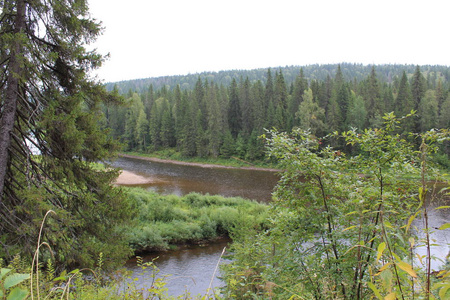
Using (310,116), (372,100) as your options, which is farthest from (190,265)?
(372,100)

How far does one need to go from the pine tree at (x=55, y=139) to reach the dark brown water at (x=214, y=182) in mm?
17376

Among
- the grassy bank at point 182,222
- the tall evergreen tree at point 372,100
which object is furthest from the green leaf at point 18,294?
the tall evergreen tree at point 372,100

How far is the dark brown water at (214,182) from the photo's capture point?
27.2 m

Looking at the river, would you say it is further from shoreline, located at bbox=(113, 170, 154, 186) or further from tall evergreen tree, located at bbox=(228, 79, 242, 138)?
tall evergreen tree, located at bbox=(228, 79, 242, 138)

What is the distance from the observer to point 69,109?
269 inches

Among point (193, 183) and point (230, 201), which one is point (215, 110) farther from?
point (230, 201)

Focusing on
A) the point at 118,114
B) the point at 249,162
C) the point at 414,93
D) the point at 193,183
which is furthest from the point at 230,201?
the point at 118,114

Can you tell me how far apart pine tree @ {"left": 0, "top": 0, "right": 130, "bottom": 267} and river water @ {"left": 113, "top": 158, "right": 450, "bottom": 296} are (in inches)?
74.7

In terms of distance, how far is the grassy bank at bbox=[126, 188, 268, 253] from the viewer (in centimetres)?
1457

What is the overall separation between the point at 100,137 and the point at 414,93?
50.7m

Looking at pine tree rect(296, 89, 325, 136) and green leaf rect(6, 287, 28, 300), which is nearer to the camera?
green leaf rect(6, 287, 28, 300)

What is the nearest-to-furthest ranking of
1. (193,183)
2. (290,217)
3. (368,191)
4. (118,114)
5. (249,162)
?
(368,191), (290,217), (193,183), (249,162), (118,114)

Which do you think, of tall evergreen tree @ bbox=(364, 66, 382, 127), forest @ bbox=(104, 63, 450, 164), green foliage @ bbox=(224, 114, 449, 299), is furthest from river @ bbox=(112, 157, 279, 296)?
tall evergreen tree @ bbox=(364, 66, 382, 127)

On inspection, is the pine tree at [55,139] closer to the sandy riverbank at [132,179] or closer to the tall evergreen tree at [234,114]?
the sandy riverbank at [132,179]
